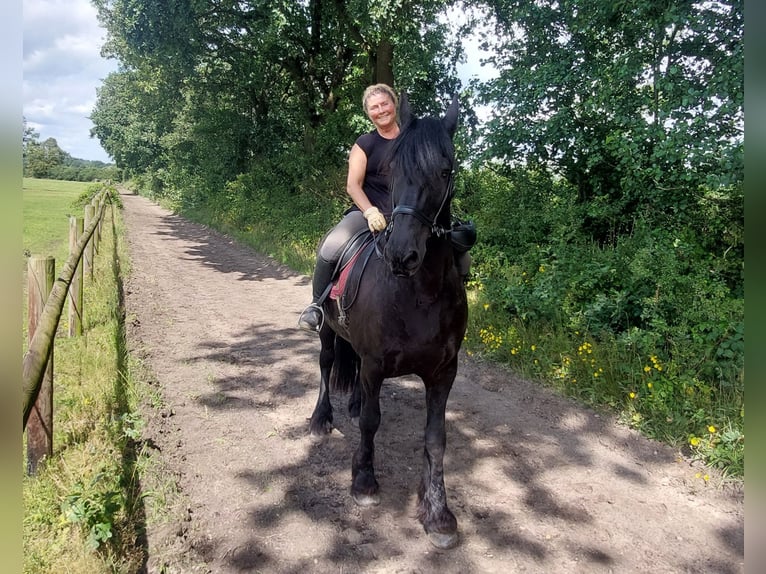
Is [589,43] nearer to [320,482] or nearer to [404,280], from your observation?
[404,280]

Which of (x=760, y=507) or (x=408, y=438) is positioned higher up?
(x=760, y=507)

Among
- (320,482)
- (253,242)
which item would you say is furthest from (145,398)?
(253,242)

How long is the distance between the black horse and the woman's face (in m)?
0.62

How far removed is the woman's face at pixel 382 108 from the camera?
349 centimetres

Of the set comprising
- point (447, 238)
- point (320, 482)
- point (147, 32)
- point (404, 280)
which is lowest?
point (320, 482)

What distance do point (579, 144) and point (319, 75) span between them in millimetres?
12993

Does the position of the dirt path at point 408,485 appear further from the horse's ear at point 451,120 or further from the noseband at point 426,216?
the horse's ear at point 451,120

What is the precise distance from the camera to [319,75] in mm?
17531

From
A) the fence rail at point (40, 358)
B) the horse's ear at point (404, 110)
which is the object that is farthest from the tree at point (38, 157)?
the horse's ear at point (404, 110)

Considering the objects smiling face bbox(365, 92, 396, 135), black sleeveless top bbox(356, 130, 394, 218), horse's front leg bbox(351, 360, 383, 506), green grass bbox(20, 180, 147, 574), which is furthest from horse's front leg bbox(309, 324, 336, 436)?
smiling face bbox(365, 92, 396, 135)

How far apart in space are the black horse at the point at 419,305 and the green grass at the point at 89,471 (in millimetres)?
1539

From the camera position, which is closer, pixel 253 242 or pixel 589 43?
pixel 589 43

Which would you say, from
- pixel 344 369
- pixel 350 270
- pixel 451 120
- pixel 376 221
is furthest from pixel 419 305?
pixel 344 369

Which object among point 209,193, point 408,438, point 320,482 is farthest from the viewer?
point 209,193
